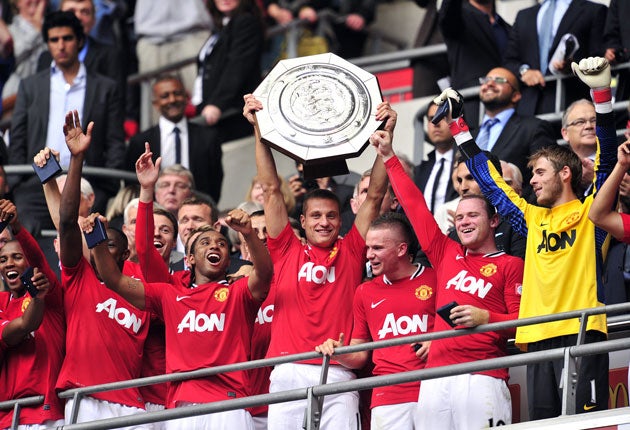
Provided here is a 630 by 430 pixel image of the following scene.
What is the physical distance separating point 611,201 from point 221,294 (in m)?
2.63

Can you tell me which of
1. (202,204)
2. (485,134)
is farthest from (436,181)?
(202,204)

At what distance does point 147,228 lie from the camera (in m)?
10.2

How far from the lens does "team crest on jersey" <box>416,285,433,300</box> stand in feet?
31.8

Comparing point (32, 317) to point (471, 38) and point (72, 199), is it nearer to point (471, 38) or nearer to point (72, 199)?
point (72, 199)

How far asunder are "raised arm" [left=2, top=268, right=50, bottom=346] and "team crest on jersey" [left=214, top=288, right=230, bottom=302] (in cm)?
106

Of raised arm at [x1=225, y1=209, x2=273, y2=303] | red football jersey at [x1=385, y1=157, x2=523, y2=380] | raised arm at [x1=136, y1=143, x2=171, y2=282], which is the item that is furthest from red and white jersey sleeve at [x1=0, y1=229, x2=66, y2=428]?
red football jersey at [x1=385, y1=157, x2=523, y2=380]

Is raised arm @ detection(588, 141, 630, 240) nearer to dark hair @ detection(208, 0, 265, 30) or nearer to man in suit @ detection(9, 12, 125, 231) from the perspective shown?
man in suit @ detection(9, 12, 125, 231)

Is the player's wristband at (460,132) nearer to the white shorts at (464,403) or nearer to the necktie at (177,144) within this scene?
the white shorts at (464,403)

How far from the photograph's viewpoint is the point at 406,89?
52.7 feet

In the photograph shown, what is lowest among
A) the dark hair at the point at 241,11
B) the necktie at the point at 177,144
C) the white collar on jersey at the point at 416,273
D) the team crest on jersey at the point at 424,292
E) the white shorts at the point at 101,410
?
the white shorts at the point at 101,410

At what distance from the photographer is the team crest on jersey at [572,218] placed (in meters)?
9.17

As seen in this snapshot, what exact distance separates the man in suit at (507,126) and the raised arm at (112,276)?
10.1ft

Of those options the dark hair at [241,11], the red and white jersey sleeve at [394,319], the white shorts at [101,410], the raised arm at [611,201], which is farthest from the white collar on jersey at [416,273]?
the dark hair at [241,11]

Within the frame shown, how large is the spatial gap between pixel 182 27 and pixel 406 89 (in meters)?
2.77
